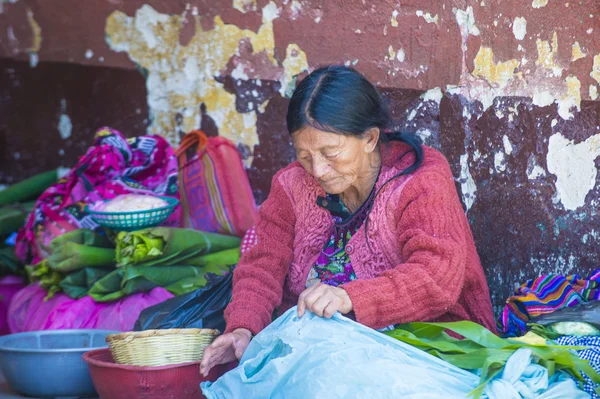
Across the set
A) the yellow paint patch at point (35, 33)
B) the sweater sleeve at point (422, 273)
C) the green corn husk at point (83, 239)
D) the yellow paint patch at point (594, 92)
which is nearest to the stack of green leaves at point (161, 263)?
the green corn husk at point (83, 239)

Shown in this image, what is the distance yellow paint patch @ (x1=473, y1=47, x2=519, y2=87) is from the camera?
3.26 m

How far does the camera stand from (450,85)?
334 cm

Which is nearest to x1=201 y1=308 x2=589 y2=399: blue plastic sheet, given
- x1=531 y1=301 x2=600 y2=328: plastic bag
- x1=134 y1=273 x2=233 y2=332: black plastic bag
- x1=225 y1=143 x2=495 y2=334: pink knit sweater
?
x1=225 y1=143 x2=495 y2=334: pink knit sweater

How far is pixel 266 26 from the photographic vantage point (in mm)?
4219

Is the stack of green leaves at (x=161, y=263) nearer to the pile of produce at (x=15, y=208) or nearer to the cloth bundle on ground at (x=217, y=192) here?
the cloth bundle on ground at (x=217, y=192)

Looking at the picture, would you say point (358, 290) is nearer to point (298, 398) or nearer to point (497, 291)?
point (298, 398)

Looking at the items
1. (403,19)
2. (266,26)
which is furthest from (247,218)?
(403,19)

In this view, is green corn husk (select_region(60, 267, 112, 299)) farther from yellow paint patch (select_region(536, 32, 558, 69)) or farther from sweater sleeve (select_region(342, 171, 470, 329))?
yellow paint patch (select_region(536, 32, 558, 69))

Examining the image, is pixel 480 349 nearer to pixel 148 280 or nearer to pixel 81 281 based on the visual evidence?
pixel 148 280

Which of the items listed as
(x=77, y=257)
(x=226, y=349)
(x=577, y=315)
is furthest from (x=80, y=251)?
(x=577, y=315)

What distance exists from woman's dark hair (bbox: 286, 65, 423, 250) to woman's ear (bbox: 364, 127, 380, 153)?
2cm

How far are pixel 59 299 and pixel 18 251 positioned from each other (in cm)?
62

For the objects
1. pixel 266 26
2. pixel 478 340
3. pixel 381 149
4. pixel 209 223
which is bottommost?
pixel 209 223

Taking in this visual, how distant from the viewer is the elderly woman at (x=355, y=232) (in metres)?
2.52
